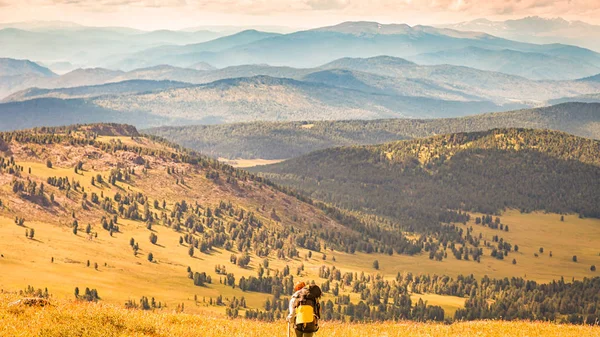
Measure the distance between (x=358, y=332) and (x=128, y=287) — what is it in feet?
397

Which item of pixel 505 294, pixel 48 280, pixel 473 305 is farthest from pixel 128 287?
pixel 505 294

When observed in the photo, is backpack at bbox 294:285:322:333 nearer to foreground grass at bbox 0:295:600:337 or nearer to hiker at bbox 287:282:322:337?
hiker at bbox 287:282:322:337

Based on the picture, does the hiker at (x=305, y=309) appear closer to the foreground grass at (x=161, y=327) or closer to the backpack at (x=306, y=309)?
the backpack at (x=306, y=309)

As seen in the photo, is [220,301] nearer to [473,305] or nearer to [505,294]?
[473,305]

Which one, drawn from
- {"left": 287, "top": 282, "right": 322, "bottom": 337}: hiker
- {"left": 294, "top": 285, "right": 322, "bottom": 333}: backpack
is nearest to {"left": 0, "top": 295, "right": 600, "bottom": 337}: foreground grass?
{"left": 287, "top": 282, "right": 322, "bottom": 337}: hiker

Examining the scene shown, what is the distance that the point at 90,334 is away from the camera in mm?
40031

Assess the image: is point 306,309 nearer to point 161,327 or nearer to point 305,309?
point 305,309

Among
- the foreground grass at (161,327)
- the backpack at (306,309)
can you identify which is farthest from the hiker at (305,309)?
the foreground grass at (161,327)

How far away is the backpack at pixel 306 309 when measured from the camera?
123 ft

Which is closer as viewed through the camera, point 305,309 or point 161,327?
point 305,309

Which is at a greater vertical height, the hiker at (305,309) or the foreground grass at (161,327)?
the hiker at (305,309)

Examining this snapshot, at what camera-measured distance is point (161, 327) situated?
43.4 metres

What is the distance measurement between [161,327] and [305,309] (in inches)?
426

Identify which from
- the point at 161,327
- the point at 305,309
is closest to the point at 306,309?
the point at 305,309
